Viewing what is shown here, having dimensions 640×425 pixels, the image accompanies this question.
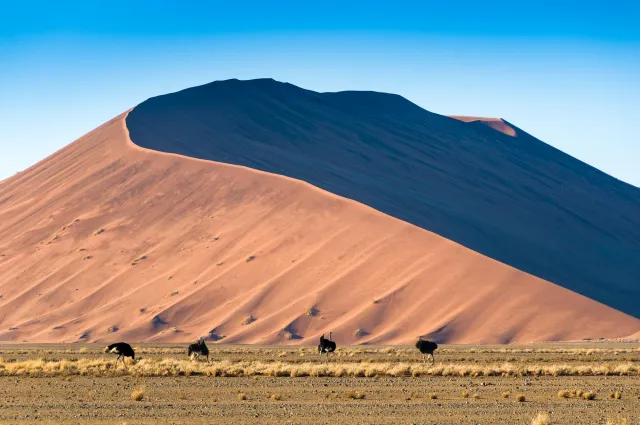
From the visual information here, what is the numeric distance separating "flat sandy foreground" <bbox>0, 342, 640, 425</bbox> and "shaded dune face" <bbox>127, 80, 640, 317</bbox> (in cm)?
4646

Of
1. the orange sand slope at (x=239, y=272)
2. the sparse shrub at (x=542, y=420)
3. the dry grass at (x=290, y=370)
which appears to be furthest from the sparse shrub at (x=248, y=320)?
the sparse shrub at (x=542, y=420)

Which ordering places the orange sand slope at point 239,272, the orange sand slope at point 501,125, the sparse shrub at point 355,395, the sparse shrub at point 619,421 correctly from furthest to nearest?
the orange sand slope at point 501,125 < the orange sand slope at point 239,272 < the sparse shrub at point 355,395 < the sparse shrub at point 619,421

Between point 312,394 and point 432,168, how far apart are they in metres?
89.4

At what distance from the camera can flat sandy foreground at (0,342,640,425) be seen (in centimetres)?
1725

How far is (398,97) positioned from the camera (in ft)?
487

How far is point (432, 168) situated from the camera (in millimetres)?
109312

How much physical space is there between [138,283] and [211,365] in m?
43.9

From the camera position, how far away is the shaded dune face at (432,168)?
82062 mm

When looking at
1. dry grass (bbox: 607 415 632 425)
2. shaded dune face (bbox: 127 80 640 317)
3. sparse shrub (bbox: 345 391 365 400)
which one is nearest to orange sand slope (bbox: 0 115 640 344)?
shaded dune face (bbox: 127 80 640 317)

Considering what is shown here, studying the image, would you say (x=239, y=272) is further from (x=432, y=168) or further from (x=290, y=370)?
(x=432, y=168)

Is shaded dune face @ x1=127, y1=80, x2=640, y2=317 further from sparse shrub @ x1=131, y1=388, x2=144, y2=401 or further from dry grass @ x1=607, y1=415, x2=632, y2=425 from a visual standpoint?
dry grass @ x1=607, y1=415, x2=632, y2=425

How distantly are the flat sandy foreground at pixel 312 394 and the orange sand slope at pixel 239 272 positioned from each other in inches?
1150

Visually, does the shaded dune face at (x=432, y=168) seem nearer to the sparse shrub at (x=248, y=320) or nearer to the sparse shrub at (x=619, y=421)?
the sparse shrub at (x=248, y=320)

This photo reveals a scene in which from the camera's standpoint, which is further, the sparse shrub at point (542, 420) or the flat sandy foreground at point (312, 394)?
the flat sandy foreground at point (312, 394)
